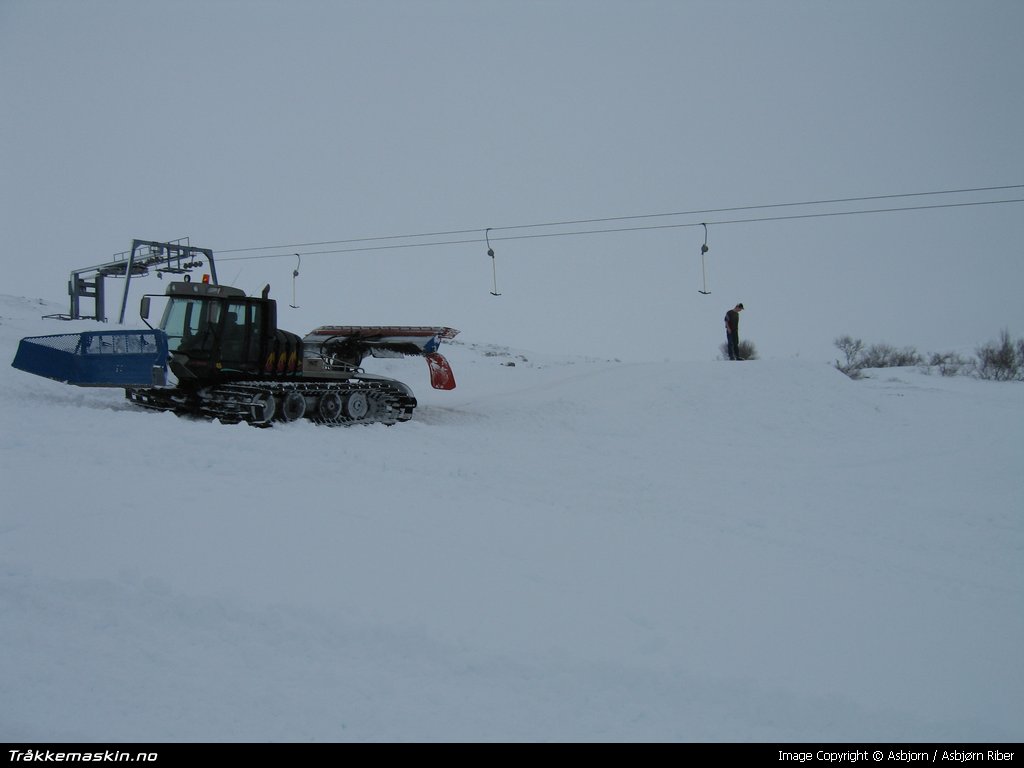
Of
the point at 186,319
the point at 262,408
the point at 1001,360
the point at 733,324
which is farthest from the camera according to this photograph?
the point at 1001,360

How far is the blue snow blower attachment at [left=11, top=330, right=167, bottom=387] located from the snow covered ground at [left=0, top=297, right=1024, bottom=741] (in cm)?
72

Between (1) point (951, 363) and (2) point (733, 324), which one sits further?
(1) point (951, 363)

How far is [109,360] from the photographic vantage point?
1110 cm

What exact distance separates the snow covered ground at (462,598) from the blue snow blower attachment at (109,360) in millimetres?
721

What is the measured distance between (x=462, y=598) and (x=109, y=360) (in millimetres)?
8730

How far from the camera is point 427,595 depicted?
4.97m

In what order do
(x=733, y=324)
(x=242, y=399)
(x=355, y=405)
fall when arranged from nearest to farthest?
(x=242, y=399)
(x=355, y=405)
(x=733, y=324)

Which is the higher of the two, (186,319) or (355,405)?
(186,319)

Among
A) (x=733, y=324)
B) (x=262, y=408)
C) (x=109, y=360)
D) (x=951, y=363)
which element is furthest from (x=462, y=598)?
(x=951, y=363)

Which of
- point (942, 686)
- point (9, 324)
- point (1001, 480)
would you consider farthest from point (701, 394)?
point (9, 324)

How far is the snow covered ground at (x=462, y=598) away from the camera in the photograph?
3.94 metres

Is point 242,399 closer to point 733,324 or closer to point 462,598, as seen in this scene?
point 462,598

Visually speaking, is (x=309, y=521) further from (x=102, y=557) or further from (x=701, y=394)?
(x=701, y=394)

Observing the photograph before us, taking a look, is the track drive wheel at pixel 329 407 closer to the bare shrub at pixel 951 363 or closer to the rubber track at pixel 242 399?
the rubber track at pixel 242 399
